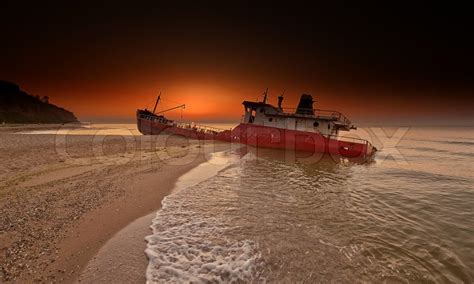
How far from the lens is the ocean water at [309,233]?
4531mm

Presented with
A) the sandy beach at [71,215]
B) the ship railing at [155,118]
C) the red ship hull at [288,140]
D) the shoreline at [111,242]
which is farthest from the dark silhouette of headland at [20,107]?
the shoreline at [111,242]

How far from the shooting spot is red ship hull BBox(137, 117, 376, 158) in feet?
73.1

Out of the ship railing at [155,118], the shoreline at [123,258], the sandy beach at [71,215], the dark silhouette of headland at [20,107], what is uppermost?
the dark silhouette of headland at [20,107]

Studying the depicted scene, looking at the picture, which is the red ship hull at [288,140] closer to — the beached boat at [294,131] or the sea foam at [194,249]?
the beached boat at [294,131]

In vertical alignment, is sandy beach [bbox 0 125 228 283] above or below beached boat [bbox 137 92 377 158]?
below

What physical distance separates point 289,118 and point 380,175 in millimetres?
13977

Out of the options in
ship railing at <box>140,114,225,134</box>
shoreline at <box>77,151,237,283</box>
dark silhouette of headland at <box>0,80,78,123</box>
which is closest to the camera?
shoreline at <box>77,151,237,283</box>

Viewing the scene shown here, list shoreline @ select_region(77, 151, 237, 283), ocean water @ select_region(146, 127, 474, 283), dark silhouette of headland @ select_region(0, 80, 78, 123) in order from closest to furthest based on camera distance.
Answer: shoreline @ select_region(77, 151, 237, 283)
ocean water @ select_region(146, 127, 474, 283)
dark silhouette of headland @ select_region(0, 80, 78, 123)

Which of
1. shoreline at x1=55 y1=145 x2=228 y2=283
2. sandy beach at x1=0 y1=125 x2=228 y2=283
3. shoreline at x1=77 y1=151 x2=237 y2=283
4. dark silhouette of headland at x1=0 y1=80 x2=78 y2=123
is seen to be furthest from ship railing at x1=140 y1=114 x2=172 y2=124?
dark silhouette of headland at x1=0 y1=80 x2=78 y2=123

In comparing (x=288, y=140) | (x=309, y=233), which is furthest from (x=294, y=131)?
(x=309, y=233)

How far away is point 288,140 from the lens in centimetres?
2428

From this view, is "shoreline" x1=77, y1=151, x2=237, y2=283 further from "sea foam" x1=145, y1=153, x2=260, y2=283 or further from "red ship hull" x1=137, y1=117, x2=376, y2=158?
"red ship hull" x1=137, y1=117, x2=376, y2=158

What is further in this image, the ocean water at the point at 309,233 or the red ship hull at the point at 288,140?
the red ship hull at the point at 288,140

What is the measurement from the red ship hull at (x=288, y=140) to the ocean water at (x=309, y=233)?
1076 cm
